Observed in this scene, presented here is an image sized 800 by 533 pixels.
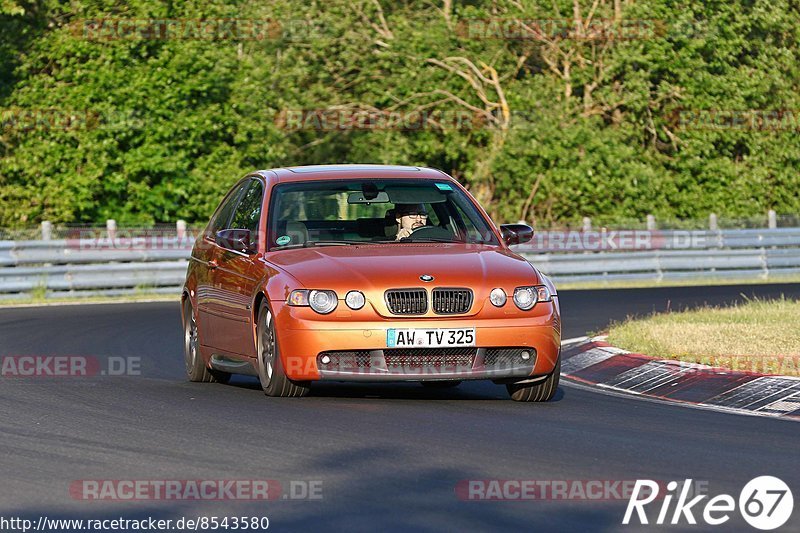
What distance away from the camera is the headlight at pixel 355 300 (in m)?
10.5

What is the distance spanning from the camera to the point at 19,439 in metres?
9.20

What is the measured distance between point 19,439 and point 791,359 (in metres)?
Result: 6.31

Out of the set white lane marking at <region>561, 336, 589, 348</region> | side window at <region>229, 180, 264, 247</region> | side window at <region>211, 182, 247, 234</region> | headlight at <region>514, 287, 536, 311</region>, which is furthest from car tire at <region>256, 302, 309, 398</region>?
white lane marking at <region>561, 336, 589, 348</region>

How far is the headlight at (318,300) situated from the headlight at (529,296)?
121cm

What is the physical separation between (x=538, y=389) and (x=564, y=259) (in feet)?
64.7

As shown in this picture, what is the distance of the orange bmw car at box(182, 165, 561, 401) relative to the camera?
416 inches

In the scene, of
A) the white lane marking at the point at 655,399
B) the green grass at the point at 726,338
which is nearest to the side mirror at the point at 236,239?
the white lane marking at the point at 655,399

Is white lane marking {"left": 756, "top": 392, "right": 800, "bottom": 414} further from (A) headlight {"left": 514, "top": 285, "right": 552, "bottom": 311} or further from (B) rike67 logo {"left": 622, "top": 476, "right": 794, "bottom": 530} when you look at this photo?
(B) rike67 logo {"left": 622, "top": 476, "right": 794, "bottom": 530}

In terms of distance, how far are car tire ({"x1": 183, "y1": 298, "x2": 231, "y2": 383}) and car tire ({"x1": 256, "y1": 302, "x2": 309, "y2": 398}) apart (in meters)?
1.37

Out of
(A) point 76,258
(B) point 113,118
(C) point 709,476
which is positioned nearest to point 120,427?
(C) point 709,476

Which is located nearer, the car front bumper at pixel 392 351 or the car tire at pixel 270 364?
the car front bumper at pixel 392 351

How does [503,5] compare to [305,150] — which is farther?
[305,150]

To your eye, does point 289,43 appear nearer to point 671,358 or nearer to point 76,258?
point 76,258

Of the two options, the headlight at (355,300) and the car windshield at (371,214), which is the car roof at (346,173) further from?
the headlight at (355,300)
